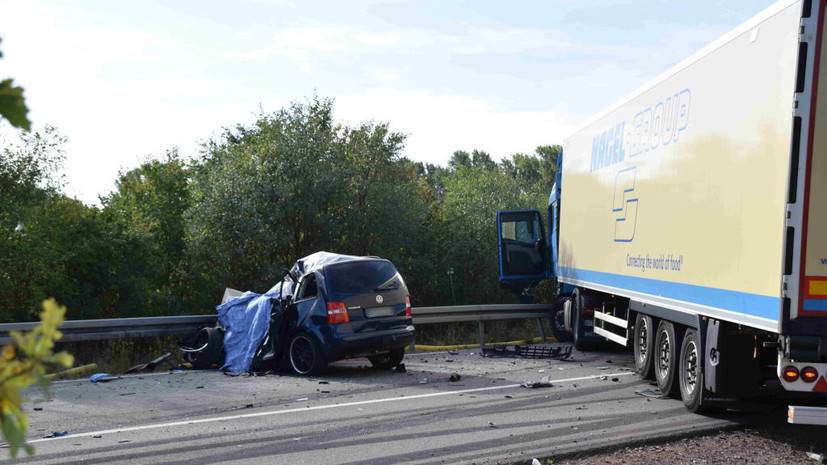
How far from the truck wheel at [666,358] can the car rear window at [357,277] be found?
4064 mm

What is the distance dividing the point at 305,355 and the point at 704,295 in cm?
591

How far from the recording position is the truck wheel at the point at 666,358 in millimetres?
9094

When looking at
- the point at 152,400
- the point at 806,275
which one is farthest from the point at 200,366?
the point at 806,275

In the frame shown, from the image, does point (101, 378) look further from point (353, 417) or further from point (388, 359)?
point (353, 417)

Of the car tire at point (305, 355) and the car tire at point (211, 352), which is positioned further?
the car tire at point (211, 352)

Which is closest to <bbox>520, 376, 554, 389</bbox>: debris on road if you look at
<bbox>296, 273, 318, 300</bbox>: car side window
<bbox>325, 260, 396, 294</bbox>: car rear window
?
<bbox>325, 260, 396, 294</bbox>: car rear window

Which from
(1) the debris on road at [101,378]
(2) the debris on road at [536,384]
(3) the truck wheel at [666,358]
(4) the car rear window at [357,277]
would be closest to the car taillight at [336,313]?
(4) the car rear window at [357,277]

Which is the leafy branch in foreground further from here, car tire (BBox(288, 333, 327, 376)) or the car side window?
the car side window

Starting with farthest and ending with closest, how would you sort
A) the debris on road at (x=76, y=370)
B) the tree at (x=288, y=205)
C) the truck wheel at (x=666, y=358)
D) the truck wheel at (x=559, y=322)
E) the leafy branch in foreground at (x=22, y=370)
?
the tree at (x=288, y=205)
the truck wheel at (x=559, y=322)
the debris on road at (x=76, y=370)
the truck wheel at (x=666, y=358)
the leafy branch in foreground at (x=22, y=370)

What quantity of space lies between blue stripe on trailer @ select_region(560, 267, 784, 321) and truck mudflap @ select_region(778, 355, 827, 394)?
1.51 feet

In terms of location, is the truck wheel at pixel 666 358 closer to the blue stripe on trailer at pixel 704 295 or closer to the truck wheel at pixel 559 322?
the blue stripe on trailer at pixel 704 295

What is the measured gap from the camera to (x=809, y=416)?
641cm

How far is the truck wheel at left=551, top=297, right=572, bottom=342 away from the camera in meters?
16.3

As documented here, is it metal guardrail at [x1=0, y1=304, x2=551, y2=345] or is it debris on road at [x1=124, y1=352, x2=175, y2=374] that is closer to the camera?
metal guardrail at [x1=0, y1=304, x2=551, y2=345]
